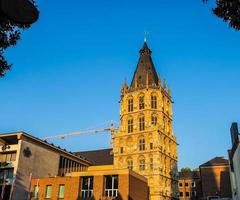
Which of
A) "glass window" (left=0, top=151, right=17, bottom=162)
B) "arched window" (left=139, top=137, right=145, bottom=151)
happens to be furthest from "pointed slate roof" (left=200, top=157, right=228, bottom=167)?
"glass window" (left=0, top=151, right=17, bottom=162)

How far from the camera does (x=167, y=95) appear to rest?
8094 centimetres

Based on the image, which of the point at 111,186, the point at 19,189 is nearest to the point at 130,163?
the point at 111,186

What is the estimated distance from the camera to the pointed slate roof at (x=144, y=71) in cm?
7906

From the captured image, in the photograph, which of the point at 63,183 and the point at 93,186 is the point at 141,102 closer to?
the point at 63,183

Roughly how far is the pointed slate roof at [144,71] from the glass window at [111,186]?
37827mm

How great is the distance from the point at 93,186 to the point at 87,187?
125 cm

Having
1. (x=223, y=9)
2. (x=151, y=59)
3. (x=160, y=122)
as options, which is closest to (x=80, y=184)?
(x=160, y=122)

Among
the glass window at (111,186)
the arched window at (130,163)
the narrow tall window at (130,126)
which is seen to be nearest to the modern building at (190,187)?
the arched window at (130,163)

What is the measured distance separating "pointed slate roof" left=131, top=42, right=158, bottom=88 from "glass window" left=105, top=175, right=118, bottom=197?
37.8 m

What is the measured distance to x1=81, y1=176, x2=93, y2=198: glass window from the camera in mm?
44263

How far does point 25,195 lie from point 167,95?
46.4 meters

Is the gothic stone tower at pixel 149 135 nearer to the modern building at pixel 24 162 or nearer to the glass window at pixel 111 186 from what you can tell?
the modern building at pixel 24 162

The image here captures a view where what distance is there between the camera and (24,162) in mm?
47938

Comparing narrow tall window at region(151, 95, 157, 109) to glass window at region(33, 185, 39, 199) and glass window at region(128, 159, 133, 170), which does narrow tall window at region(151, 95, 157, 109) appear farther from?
glass window at region(33, 185, 39, 199)
